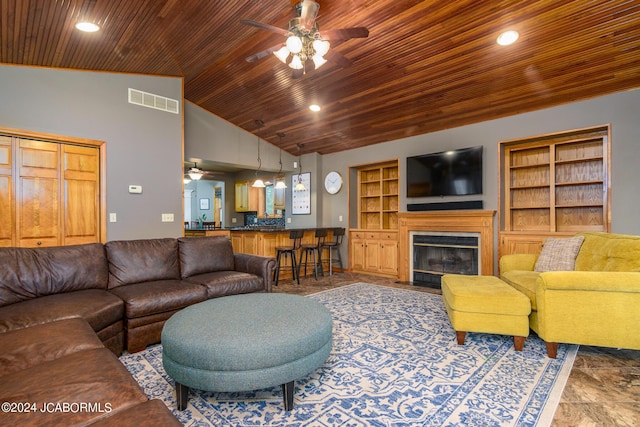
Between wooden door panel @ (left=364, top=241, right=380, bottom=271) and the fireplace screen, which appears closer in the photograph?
the fireplace screen

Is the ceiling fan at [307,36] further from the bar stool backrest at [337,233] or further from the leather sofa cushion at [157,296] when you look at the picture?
the bar stool backrest at [337,233]

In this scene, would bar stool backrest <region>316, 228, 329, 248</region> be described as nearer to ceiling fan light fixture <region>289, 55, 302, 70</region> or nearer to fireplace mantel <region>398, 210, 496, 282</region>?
fireplace mantel <region>398, 210, 496, 282</region>

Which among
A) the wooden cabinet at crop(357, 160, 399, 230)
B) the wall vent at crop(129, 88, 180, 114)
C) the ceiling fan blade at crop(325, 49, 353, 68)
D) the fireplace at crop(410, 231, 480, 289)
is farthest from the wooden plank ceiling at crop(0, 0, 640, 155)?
the fireplace at crop(410, 231, 480, 289)

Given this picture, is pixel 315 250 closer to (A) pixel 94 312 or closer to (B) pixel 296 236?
(B) pixel 296 236

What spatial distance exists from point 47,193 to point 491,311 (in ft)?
16.4

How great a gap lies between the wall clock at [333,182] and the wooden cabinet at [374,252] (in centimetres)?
102

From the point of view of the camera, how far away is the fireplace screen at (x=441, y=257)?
499cm

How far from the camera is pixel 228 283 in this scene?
3.23m

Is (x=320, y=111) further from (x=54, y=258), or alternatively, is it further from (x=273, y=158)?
(x=54, y=258)

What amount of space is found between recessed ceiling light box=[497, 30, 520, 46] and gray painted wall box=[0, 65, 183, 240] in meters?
4.22

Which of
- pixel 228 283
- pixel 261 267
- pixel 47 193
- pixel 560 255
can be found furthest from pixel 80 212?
pixel 560 255

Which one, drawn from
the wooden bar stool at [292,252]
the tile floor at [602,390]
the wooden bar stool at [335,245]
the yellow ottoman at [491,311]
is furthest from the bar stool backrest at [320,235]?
the tile floor at [602,390]

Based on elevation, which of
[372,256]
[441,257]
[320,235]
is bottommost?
[372,256]

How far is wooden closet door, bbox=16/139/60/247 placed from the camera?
354 cm
